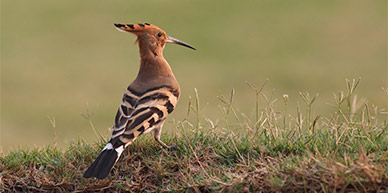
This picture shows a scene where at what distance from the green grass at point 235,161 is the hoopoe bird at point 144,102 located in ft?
0.58

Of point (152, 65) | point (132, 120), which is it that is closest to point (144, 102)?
point (132, 120)

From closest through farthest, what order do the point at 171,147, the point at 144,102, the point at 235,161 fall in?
1. the point at 235,161
2. the point at 171,147
3. the point at 144,102

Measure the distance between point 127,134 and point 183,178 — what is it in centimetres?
74

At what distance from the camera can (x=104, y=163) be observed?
5.59 meters

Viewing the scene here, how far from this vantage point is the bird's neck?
698cm

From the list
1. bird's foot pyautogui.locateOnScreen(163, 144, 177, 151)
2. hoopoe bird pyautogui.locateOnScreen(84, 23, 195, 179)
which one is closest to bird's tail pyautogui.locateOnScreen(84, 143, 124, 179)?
hoopoe bird pyautogui.locateOnScreen(84, 23, 195, 179)

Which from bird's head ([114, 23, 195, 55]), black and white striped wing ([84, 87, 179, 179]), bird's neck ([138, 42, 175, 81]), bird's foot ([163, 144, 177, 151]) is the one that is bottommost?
bird's foot ([163, 144, 177, 151])

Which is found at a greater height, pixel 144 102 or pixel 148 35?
pixel 148 35

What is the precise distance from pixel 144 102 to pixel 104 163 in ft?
3.31

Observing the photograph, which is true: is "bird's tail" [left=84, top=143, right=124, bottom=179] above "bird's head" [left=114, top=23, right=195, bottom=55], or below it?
below

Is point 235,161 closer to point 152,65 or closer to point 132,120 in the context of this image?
point 132,120

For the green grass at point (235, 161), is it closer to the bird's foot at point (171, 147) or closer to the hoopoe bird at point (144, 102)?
the bird's foot at point (171, 147)

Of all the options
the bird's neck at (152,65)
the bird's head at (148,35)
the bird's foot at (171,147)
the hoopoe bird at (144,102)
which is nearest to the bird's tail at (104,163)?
the hoopoe bird at (144,102)

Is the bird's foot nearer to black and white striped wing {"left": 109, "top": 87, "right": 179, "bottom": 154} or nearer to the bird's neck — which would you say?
black and white striped wing {"left": 109, "top": 87, "right": 179, "bottom": 154}
